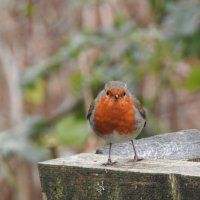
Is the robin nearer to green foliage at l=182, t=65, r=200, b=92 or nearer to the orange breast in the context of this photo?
the orange breast

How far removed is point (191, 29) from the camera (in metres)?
5.02

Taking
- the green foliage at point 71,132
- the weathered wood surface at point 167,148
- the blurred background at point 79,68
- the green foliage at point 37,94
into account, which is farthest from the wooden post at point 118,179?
the green foliage at point 37,94

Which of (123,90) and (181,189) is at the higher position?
(123,90)

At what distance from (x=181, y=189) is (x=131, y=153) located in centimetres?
80

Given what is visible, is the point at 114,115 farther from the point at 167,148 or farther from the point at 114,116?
the point at 167,148

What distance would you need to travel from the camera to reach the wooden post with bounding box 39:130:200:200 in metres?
2.27

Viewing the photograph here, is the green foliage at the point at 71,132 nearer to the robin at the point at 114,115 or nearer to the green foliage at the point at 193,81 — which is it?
the green foliage at the point at 193,81

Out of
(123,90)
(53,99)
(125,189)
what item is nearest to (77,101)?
(53,99)

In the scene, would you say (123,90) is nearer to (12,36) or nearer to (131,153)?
(131,153)

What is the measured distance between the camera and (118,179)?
7.99ft

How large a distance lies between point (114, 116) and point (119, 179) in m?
0.65

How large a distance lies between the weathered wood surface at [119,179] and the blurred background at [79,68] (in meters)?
1.71

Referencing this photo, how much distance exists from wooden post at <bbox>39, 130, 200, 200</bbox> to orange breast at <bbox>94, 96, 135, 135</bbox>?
0.32m

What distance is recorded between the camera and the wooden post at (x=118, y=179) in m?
2.27
